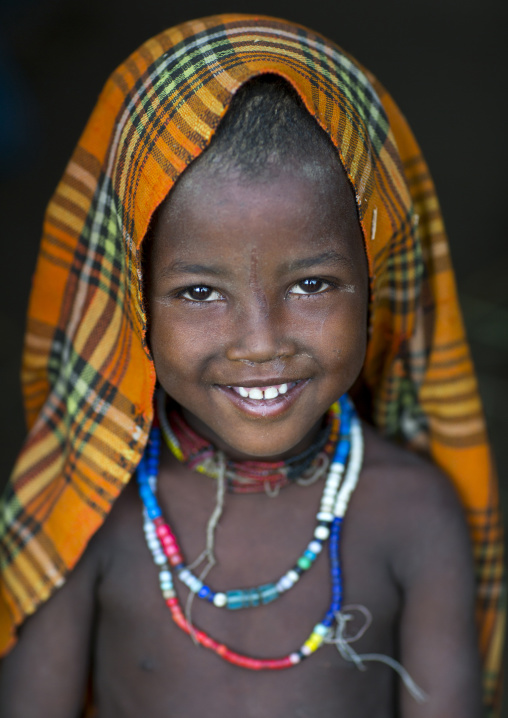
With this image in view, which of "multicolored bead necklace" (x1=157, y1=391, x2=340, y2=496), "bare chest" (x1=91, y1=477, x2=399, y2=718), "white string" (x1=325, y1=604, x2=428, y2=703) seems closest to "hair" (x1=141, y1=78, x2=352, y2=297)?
"multicolored bead necklace" (x1=157, y1=391, x2=340, y2=496)

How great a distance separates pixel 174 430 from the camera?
1291 millimetres

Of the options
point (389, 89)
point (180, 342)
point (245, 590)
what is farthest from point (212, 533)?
point (389, 89)

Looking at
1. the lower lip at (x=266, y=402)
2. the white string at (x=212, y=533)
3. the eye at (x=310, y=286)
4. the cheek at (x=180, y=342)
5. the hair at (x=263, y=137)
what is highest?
the hair at (x=263, y=137)

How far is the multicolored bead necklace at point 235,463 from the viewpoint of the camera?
49.9 inches

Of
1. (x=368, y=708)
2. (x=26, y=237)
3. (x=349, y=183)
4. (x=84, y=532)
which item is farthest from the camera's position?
(x=26, y=237)

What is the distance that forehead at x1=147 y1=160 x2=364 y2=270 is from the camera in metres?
0.95

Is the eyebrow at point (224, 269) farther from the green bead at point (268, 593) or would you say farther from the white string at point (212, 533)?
the green bead at point (268, 593)

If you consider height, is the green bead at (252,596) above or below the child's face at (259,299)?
below

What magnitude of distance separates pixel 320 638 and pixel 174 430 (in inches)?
15.4

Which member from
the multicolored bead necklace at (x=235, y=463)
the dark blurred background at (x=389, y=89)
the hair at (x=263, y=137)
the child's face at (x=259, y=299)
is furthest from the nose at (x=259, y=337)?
the dark blurred background at (x=389, y=89)

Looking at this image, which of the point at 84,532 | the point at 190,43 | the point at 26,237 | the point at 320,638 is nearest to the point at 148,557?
the point at 84,532

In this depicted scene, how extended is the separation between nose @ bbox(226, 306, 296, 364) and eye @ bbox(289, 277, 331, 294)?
4 cm

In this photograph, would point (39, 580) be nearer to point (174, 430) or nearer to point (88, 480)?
point (88, 480)

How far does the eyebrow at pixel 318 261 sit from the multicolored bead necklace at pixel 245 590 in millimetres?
406
